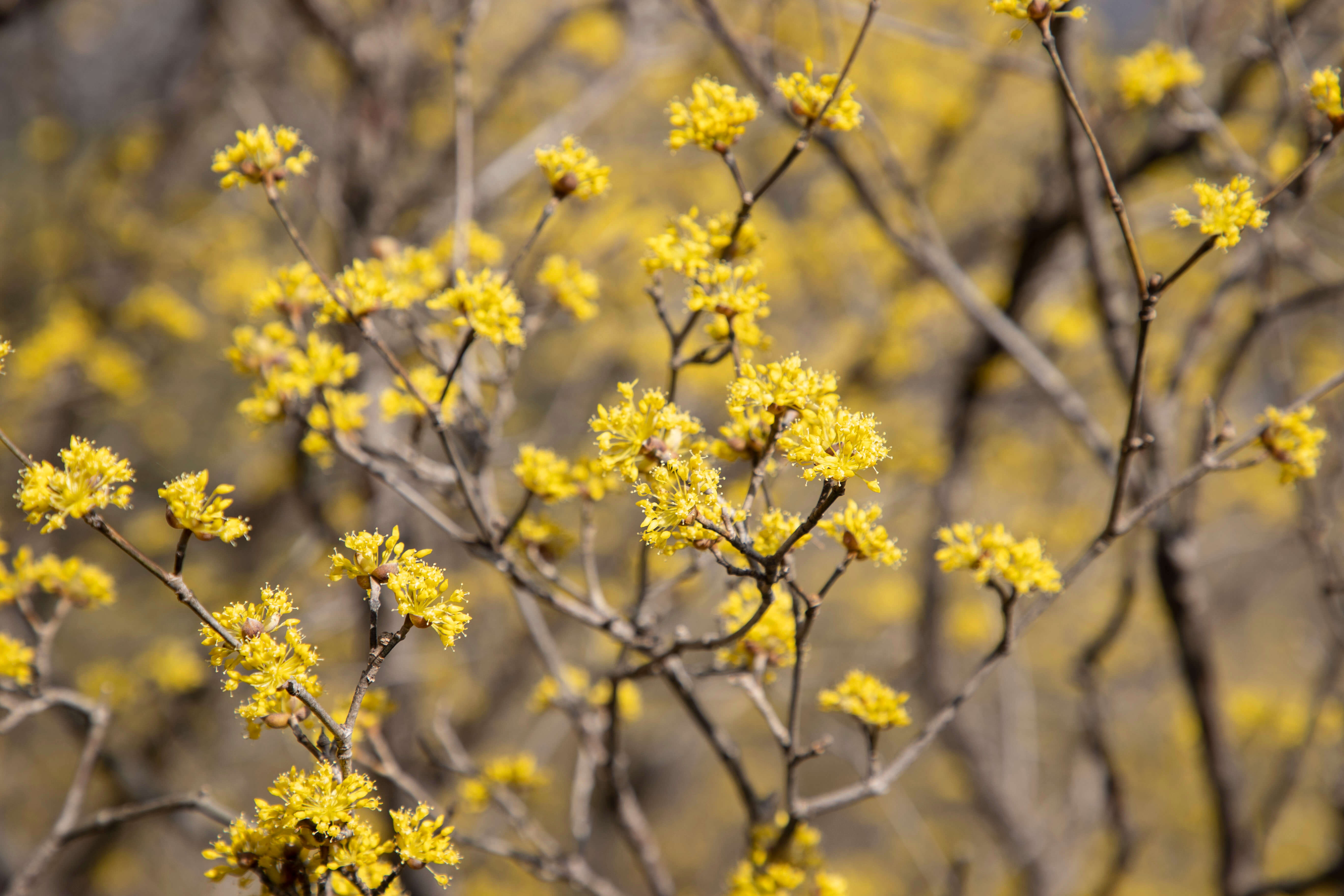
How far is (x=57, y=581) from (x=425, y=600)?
1569 millimetres

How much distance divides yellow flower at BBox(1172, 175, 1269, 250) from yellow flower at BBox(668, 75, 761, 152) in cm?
101

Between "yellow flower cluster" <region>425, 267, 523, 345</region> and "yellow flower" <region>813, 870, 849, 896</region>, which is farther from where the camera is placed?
"yellow flower" <region>813, 870, 849, 896</region>

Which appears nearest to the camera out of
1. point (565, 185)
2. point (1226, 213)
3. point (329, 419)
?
point (1226, 213)

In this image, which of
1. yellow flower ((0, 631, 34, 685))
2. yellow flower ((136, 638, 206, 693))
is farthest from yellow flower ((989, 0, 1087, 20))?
yellow flower ((136, 638, 206, 693))

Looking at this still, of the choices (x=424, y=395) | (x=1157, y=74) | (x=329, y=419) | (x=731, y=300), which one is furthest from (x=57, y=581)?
(x=1157, y=74)

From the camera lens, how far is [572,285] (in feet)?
7.90

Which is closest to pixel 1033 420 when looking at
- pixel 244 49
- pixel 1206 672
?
pixel 1206 672

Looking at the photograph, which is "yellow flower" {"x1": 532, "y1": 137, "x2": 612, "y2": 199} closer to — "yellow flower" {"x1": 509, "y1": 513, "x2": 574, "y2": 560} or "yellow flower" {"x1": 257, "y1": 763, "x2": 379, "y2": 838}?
"yellow flower" {"x1": 509, "y1": 513, "x2": 574, "y2": 560}

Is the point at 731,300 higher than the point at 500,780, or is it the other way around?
the point at 731,300

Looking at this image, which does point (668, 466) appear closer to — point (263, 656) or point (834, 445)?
point (834, 445)

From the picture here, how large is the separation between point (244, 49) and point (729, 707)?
817cm

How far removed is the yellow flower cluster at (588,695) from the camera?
106 inches

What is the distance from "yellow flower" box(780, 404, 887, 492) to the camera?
4.81ft

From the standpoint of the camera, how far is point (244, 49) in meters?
7.27
